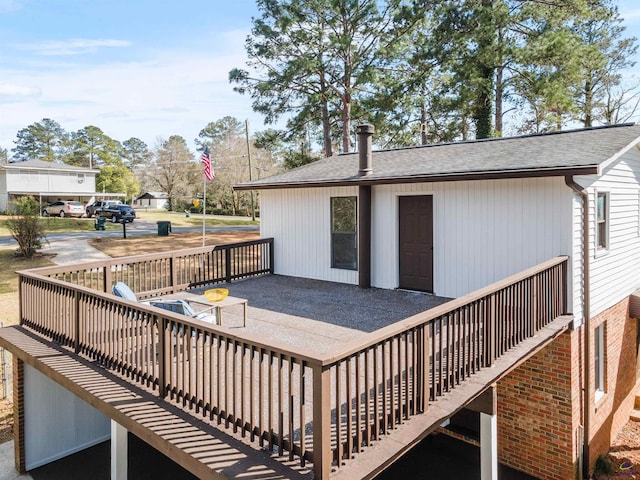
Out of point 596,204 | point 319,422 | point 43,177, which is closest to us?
point 319,422

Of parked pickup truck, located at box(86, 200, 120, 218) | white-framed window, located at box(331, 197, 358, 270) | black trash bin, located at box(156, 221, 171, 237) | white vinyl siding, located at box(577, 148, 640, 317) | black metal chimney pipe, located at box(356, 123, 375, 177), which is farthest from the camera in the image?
parked pickup truck, located at box(86, 200, 120, 218)

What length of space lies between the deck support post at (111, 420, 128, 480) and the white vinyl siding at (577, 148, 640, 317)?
22.8ft

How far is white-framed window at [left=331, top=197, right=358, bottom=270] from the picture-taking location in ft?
31.9

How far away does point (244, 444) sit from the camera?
3.38m

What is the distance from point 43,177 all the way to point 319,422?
42885 mm

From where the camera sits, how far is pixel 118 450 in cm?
486

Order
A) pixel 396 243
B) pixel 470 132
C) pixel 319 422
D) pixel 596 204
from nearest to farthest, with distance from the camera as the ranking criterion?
pixel 319 422 < pixel 596 204 < pixel 396 243 < pixel 470 132

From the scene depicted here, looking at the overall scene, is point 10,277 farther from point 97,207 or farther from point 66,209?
point 66,209

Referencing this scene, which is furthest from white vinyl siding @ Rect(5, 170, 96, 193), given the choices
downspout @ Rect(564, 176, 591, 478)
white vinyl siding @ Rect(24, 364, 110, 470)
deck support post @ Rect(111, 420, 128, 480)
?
downspout @ Rect(564, 176, 591, 478)

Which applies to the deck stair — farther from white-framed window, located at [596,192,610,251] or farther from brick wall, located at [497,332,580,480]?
white-framed window, located at [596,192,610,251]

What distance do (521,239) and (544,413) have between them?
274 cm

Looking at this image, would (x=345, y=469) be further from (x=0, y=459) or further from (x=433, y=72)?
(x=433, y=72)

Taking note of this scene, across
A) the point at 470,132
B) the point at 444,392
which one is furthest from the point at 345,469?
the point at 470,132

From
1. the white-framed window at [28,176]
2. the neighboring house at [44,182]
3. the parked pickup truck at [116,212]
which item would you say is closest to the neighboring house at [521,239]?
the parked pickup truck at [116,212]
